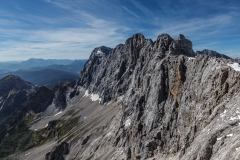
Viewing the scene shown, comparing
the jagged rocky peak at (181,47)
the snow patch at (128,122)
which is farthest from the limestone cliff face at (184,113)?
the snow patch at (128,122)

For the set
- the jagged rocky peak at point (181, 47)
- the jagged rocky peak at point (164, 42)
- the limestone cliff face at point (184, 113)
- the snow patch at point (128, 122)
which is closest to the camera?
the limestone cliff face at point (184, 113)

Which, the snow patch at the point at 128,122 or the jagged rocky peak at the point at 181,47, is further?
the snow patch at the point at 128,122

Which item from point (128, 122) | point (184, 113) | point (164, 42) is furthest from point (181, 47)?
point (184, 113)

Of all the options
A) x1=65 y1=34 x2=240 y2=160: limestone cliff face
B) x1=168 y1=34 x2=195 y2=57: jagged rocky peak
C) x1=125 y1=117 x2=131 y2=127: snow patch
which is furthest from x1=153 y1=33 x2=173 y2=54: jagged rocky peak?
x1=125 y1=117 x2=131 y2=127: snow patch

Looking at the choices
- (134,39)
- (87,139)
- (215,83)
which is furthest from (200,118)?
(134,39)

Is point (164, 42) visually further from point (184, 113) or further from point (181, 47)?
point (184, 113)

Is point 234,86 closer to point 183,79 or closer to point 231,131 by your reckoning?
point 231,131

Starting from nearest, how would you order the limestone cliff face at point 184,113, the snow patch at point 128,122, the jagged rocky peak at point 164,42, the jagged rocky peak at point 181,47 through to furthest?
the limestone cliff face at point 184,113 < the jagged rocky peak at point 181,47 < the jagged rocky peak at point 164,42 < the snow patch at point 128,122

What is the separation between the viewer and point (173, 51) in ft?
280

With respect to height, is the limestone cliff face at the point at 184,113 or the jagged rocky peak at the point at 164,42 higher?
the jagged rocky peak at the point at 164,42

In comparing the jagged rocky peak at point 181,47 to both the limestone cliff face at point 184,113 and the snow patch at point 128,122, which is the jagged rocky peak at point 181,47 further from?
the snow patch at point 128,122

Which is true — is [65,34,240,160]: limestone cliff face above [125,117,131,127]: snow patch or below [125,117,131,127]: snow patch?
above

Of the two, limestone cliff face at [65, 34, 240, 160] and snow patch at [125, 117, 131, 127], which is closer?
limestone cliff face at [65, 34, 240, 160]

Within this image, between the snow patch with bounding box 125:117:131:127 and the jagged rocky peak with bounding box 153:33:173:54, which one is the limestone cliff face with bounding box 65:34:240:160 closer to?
the jagged rocky peak with bounding box 153:33:173:54
